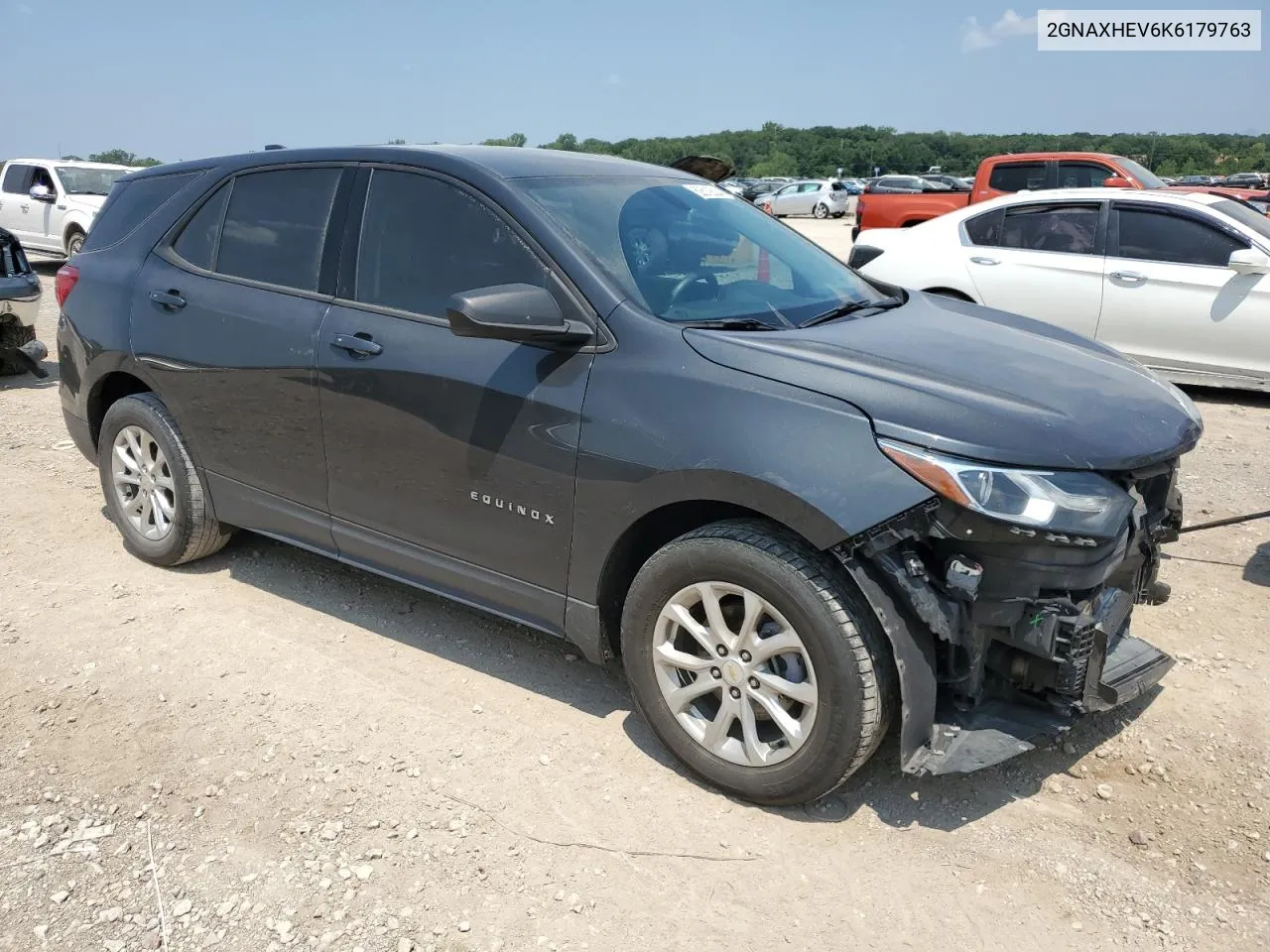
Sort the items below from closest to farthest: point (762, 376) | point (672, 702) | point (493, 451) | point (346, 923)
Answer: point (346, 923) → point (762, 376) → point (672, 702) → point (493, 451)

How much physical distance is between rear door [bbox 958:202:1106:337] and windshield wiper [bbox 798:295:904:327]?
4482mm

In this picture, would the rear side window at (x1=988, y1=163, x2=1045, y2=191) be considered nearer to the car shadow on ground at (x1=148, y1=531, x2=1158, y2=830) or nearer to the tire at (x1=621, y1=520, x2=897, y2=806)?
the car shadow on ground at (x1=148, y1=531, x2=1158, y2=830)

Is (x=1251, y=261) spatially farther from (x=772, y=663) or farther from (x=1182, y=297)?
(x=772, y=663)

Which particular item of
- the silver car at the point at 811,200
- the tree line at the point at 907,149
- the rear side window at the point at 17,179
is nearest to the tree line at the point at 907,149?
the tree line at the point at 907,149

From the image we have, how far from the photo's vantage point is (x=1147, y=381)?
10.7ft

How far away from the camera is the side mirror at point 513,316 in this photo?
293cm

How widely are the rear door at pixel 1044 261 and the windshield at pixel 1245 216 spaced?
90cm

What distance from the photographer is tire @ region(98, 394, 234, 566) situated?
4363 mm

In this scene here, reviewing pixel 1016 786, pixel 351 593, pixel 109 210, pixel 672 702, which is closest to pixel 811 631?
pixel 672 702

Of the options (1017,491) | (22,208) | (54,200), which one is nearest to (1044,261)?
(1017,491)

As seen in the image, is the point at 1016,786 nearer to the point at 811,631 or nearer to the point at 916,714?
the point at 916,714

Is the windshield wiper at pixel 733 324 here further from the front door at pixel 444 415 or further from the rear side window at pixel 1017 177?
the rear side window at pixel 1017 177

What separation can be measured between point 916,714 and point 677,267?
5.32 feet

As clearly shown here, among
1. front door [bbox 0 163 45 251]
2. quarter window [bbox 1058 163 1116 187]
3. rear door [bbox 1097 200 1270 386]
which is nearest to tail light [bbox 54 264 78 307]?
rear door [bbox 1097 200 1270 386]
